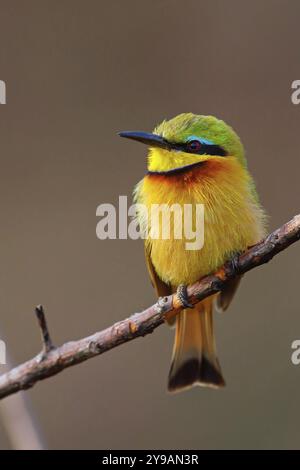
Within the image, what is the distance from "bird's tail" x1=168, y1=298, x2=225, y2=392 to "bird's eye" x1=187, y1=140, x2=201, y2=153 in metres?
0.58

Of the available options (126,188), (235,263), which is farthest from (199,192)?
(126,188)

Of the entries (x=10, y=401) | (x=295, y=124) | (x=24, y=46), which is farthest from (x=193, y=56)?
(x=10, y=401)

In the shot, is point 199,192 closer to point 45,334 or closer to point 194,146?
point 194,146

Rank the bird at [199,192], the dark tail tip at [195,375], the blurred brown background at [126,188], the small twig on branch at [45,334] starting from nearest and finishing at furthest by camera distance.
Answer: the small twig on branch at [45,334], the bird at [199,192], the dark tail tip at [195,375], the blurred brown background at [126,188]

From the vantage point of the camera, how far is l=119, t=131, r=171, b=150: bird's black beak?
2.42 m

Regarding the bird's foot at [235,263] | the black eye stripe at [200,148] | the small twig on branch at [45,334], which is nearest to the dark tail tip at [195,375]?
the bird's foot at [235,263]

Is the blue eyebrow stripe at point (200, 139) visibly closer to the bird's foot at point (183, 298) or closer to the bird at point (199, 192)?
the bird at point (199, 192)

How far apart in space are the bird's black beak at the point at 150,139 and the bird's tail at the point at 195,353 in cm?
62

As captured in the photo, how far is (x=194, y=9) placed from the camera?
13.3 ft

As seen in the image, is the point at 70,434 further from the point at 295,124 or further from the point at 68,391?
the point at 295,124

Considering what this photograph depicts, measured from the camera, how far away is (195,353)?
2.71 m

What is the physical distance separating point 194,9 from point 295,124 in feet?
2.67

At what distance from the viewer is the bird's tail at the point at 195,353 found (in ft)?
8.65
